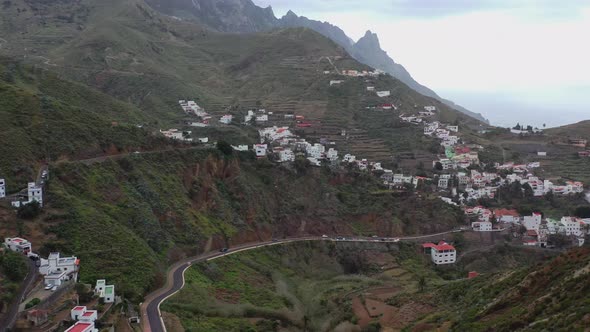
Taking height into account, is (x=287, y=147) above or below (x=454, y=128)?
below

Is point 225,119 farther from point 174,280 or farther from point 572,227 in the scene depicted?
point 174,280

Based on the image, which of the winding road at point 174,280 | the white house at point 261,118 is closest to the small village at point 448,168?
the white house at point 261,118

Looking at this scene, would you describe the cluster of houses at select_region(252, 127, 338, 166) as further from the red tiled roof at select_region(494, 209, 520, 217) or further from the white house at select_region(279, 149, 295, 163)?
the red tiled roof at select_region(494, 209, 520, 217)

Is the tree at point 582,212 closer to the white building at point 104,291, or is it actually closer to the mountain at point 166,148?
the mountain at point 166,148

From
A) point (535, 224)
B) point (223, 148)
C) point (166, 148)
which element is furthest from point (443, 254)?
point (166, 148)

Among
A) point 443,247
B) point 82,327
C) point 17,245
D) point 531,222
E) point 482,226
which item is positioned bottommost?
point 443,247

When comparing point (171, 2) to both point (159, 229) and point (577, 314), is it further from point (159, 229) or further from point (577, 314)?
point (577, 314)

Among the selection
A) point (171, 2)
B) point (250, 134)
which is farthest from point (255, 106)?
point (171, 2)
